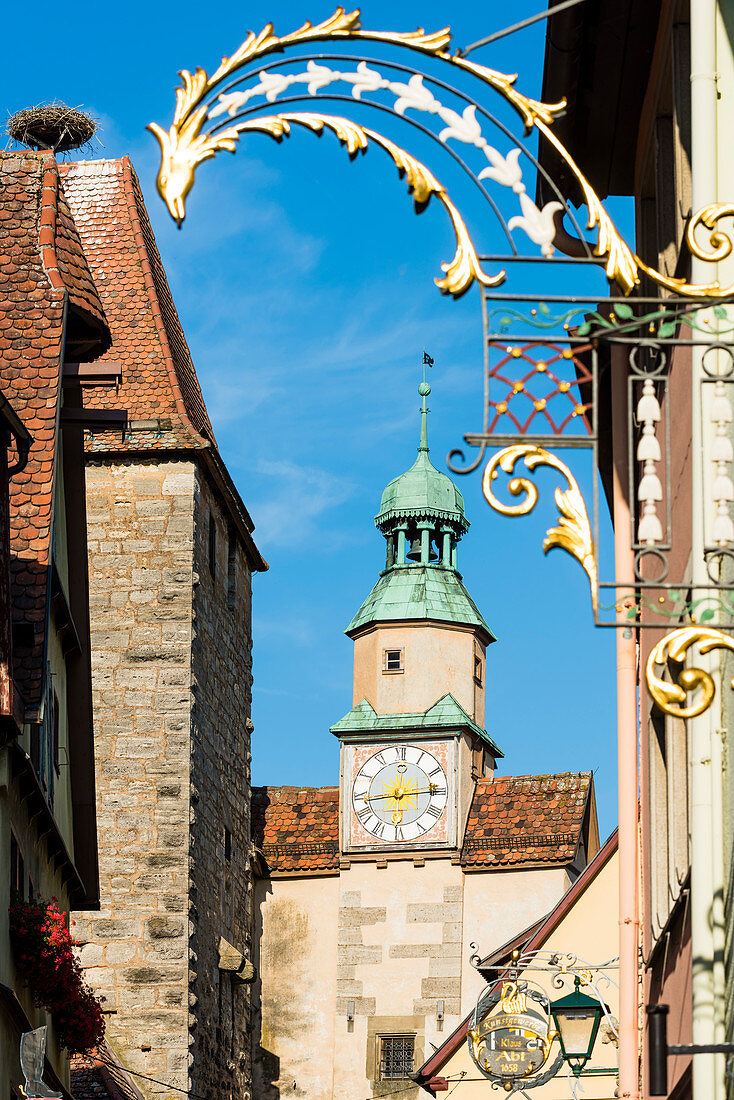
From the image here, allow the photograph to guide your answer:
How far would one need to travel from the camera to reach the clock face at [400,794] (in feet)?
98.6

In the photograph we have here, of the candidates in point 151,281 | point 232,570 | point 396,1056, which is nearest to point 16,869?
point 151,281

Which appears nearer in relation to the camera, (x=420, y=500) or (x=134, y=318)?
(x=134, y=318)

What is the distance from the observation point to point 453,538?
1394 inches

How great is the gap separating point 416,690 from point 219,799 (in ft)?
31.6

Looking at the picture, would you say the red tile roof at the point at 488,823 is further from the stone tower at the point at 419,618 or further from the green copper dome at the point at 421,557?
the green copper dome at the point at 421,557

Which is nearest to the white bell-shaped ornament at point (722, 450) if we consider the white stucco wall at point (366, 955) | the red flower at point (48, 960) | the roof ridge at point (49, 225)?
the red flower at point (48, 960)

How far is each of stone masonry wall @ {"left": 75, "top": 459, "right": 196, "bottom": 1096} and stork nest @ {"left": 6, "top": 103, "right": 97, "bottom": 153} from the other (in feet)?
19.9

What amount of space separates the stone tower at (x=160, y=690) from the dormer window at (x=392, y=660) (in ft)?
26.4

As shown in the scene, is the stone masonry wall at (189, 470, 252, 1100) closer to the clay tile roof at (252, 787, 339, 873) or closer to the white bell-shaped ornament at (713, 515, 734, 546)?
the clay tile roof at (252, 787, 339, 873)

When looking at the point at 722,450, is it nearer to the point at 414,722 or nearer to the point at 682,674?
the point at 682,674

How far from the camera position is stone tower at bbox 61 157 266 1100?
20297 mm

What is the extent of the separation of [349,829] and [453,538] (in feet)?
23.1

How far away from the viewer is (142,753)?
21062 millimetres

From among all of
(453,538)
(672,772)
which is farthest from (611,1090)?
(453,538)
